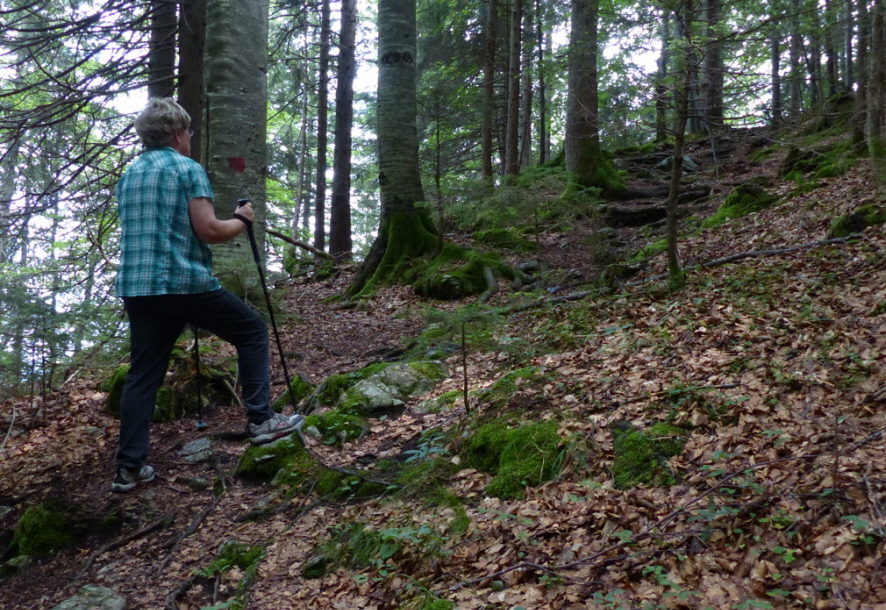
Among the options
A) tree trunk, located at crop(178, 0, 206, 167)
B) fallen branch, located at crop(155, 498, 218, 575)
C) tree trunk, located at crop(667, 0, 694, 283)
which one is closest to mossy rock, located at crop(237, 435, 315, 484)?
fallen branch, located at crop(155, 498, 218, 575)

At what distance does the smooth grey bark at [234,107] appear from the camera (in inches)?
240

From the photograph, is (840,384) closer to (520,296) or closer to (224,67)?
(520,296)

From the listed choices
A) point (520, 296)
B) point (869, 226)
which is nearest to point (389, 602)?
point (520, 296)

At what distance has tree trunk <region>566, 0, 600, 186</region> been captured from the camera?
34.3ft

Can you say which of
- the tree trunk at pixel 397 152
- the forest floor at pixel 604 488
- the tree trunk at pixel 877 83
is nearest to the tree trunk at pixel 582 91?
the tree trunk at pixel 397 152

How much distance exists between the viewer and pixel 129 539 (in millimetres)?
3365

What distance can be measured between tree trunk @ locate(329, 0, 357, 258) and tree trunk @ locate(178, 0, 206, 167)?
7.41 meters

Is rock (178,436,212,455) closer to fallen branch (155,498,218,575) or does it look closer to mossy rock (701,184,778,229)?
fallen branch (155,498,218,575)

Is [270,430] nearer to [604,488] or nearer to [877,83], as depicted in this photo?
[604,488]

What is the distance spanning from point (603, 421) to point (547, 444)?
440 millimetres

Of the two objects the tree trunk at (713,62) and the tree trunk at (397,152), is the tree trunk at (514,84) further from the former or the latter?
the tree trunk at (713,62)

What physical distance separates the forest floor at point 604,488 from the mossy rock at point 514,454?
0.10 m

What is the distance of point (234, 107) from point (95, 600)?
4.97m

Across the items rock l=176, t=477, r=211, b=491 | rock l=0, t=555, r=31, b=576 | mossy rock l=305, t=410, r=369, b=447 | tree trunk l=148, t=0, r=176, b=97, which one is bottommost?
rock l=0, t=555, r=31, b=576
